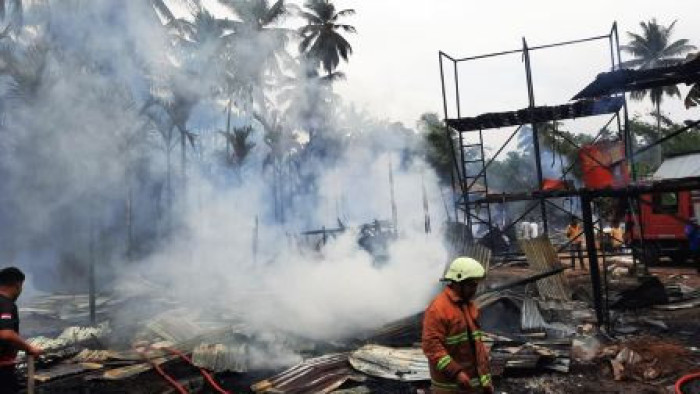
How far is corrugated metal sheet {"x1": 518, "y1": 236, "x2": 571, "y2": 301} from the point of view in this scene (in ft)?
34.4

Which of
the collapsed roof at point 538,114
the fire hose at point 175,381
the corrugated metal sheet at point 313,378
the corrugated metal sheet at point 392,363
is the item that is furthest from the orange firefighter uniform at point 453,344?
the collapsed roof at point 538,114

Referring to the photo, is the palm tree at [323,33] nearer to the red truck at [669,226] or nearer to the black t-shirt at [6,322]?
the red truck at [669,226]

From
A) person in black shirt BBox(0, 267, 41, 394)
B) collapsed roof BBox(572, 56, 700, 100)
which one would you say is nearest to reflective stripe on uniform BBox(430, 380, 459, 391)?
person in black shirt BBox(0, 267, 41, 394)

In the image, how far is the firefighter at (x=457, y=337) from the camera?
3.63 meters

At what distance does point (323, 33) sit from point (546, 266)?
27.3 meters

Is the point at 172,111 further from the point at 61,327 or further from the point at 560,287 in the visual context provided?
the point at 560,287

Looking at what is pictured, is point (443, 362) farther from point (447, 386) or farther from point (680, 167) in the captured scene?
point (680, 167)

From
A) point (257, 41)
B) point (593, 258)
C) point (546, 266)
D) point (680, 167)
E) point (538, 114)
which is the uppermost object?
point (257, 41)

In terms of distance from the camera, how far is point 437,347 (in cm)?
362

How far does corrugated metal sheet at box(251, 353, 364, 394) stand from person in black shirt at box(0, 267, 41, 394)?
2.80m

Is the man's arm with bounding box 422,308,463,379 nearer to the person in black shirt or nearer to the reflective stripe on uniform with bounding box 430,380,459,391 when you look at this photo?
the reflective stripe on uniform with bounding box 430,380,459,391

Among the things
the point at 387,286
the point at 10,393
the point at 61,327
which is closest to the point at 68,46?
the point at 61,327

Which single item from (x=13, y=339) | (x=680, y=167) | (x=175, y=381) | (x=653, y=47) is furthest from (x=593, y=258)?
(x=653, y=47)

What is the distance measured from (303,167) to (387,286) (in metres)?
24.0
